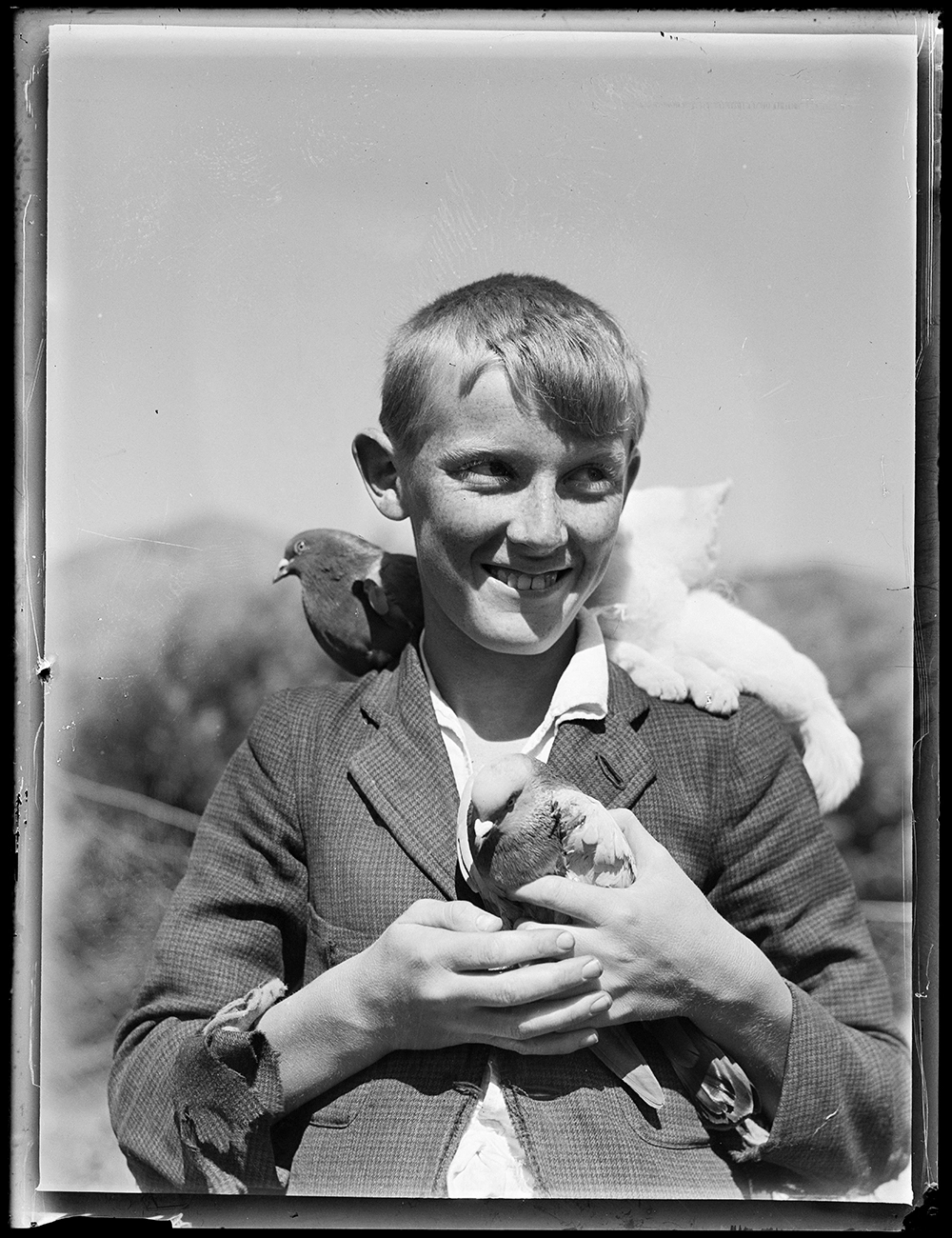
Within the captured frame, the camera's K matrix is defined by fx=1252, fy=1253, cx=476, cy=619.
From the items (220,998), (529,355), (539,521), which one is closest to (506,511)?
(539,521)

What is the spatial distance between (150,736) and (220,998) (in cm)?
47

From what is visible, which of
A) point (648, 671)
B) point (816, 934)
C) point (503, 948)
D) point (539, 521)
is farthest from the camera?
point (648, 671)

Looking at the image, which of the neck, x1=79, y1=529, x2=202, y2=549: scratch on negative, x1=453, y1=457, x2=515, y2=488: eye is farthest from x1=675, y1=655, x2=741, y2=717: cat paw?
x1=79, y1=529, x2=202, y2=549: scratch on negative

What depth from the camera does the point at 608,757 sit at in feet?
6.23

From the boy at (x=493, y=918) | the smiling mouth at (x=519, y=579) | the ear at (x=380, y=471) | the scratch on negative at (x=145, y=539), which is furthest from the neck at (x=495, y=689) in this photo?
the scratch on negative at (x=145, y=539)

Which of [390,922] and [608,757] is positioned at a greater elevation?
[608,757]

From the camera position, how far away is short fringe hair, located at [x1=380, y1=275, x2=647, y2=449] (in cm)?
184

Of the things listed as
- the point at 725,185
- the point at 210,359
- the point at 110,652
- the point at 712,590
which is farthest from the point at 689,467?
the point at 110,652

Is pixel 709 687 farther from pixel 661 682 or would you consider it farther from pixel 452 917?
pixel 452 917

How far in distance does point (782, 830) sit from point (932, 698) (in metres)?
0.37

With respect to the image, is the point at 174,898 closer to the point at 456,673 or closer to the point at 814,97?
the point at 456,673

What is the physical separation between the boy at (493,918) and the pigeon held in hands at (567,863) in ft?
0.10

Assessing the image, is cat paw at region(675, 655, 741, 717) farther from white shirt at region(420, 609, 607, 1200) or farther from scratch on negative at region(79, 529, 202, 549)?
scratch on negative at region(79, 529, 202, 549)

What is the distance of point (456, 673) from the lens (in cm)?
198
